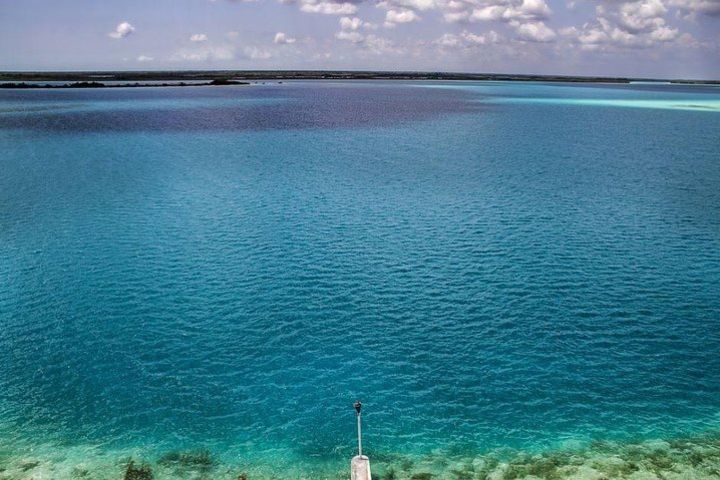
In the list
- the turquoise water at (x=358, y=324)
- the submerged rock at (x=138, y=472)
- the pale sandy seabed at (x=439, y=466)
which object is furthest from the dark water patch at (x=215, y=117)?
the submerged rock at (x=138, y=472)

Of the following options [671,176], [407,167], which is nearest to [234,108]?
[407,167]

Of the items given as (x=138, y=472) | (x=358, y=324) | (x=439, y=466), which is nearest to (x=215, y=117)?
(x=358, y=324)

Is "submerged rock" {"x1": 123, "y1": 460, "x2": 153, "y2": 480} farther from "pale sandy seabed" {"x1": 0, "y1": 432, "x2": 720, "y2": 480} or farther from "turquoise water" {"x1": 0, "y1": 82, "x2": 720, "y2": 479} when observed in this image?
"turquoise water" {"x1": 0, "y1": 82, "x2": 720, "y2": 479}

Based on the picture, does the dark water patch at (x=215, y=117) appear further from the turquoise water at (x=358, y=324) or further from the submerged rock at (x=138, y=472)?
the submerged rock at (x=138, y=472)

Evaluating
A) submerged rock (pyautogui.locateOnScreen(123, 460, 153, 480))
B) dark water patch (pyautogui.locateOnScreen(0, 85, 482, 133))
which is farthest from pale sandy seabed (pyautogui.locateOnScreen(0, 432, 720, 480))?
dark water patch (pyautogui.locateOnScreen(0, 85, 482, 133))

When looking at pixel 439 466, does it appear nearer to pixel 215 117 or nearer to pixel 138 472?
pixel 138 472

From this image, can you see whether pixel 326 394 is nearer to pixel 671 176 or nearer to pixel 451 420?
pixel 451 420

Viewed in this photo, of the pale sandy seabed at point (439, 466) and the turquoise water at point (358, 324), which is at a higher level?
the turquoise water at point (358, 324)
